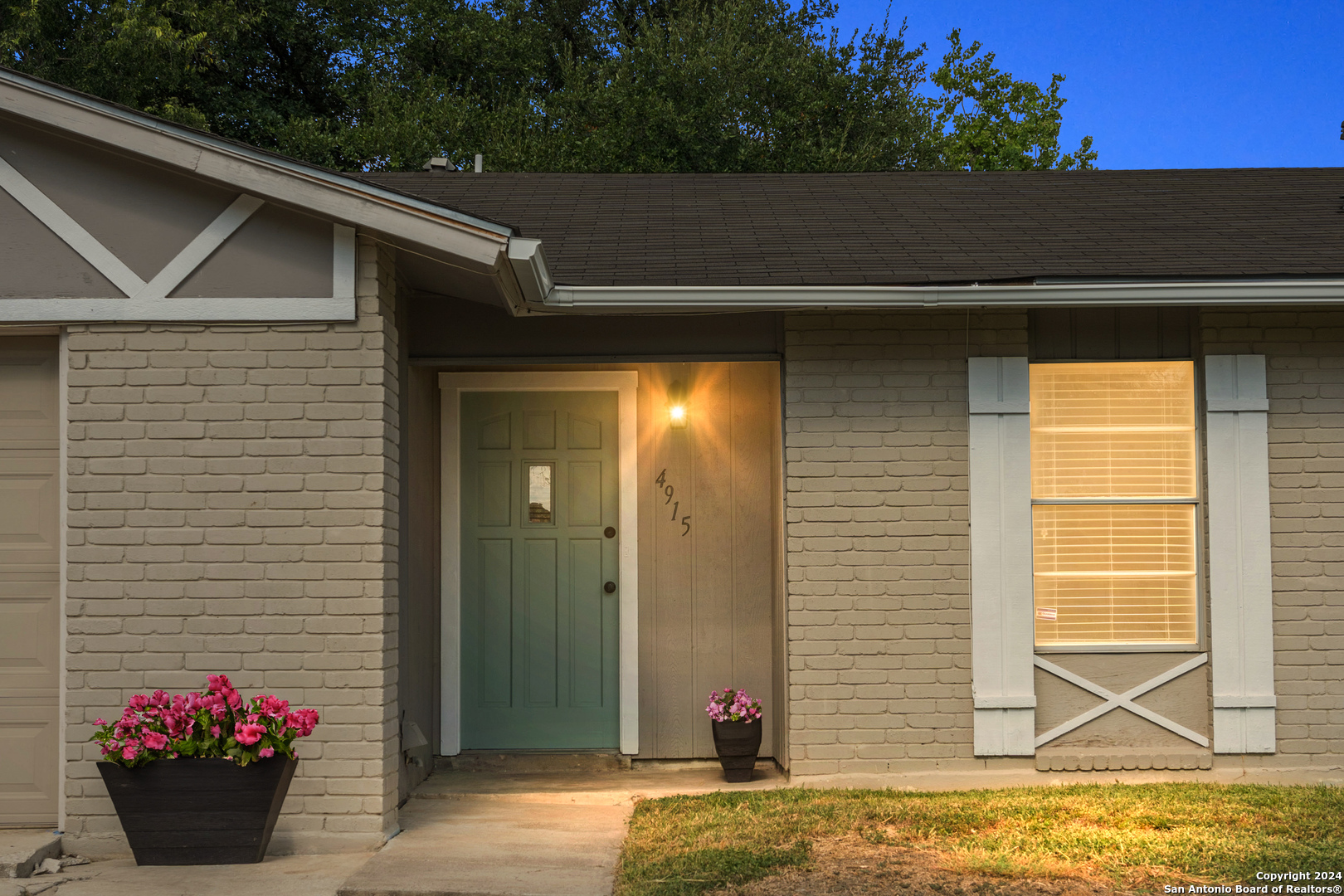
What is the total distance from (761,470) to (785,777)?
5.70 feet

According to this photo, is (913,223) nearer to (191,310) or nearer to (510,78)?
(191,310)

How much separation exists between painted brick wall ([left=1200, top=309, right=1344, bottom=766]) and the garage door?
18.7 ft

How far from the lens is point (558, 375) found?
6.82m

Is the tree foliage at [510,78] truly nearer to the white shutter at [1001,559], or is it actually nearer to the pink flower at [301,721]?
the white shutter at [1001,559]

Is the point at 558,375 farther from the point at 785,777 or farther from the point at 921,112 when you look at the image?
the point at 921,112

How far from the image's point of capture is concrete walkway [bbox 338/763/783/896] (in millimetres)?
4309

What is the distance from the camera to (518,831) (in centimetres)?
518

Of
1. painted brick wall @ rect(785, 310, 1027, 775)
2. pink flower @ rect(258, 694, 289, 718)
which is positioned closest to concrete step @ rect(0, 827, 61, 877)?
pink flower @ rect(258, 694, 289, 718)

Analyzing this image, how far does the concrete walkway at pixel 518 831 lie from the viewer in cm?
431

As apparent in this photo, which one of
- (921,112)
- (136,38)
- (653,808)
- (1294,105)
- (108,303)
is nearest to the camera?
(108,303)

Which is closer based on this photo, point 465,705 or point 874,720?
point 874,720

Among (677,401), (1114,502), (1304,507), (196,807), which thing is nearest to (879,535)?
(1114,502)

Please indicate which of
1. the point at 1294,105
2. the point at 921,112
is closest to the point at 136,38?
the point at 921,112

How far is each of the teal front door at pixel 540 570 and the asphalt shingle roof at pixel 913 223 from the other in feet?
3.71
